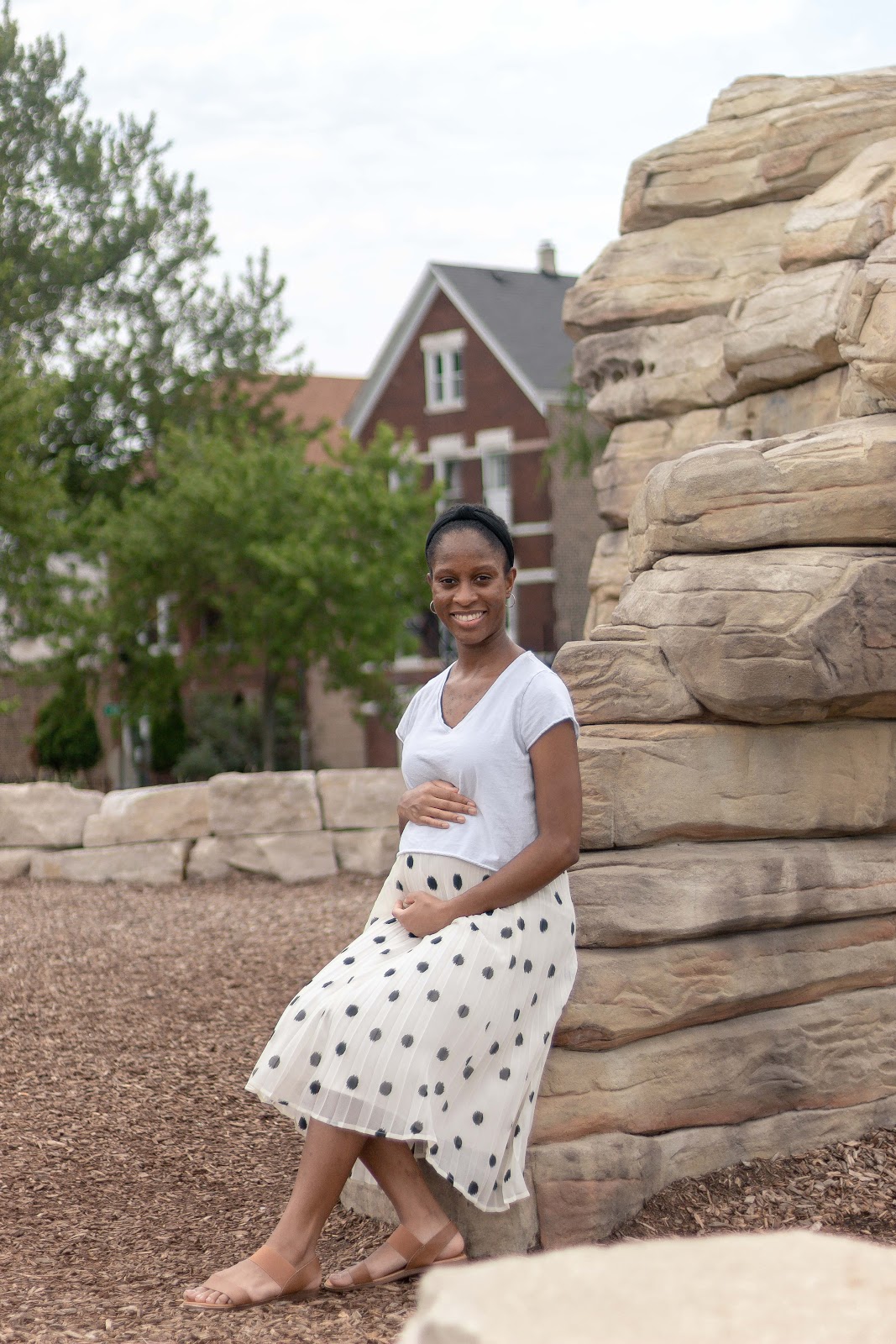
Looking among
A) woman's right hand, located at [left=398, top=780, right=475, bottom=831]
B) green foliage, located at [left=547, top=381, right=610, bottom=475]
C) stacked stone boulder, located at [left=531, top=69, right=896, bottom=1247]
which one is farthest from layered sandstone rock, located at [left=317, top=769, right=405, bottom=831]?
green foliage, located at [left=547, top=381, right=610, bottom=475]

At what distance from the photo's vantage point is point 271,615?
2206 centimetres

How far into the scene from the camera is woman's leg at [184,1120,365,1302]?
344cm

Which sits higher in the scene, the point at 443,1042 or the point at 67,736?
the point at 67,736

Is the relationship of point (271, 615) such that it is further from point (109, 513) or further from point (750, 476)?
point (750, 476)

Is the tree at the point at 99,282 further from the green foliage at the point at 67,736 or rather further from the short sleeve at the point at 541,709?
the short sleeve at the point at 541,709

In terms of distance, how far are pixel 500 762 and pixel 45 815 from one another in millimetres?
8911

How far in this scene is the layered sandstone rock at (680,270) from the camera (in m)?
8.28

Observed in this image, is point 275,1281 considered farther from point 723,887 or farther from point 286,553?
point 286,553

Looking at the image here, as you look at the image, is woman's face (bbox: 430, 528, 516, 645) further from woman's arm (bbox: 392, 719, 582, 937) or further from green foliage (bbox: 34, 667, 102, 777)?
green foliage (bbox: 34, 667, 102, 777)

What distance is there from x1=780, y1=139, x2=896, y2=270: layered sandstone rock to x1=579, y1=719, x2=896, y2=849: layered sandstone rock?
7.81ft

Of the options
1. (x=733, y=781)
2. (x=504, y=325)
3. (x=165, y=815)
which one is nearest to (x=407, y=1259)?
(x=733, y=781)

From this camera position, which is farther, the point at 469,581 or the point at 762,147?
the point at 762,147

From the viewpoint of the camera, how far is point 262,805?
11438 millimetres

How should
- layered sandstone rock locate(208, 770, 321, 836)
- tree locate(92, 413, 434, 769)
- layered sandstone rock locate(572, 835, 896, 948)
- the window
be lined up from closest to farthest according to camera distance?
layered sandstone rock locate(572, 835, 896, 948) → layered sandstone rock locate(208, 770, 321, 836) → tree locate(92, 413, 434, 769) → the window
